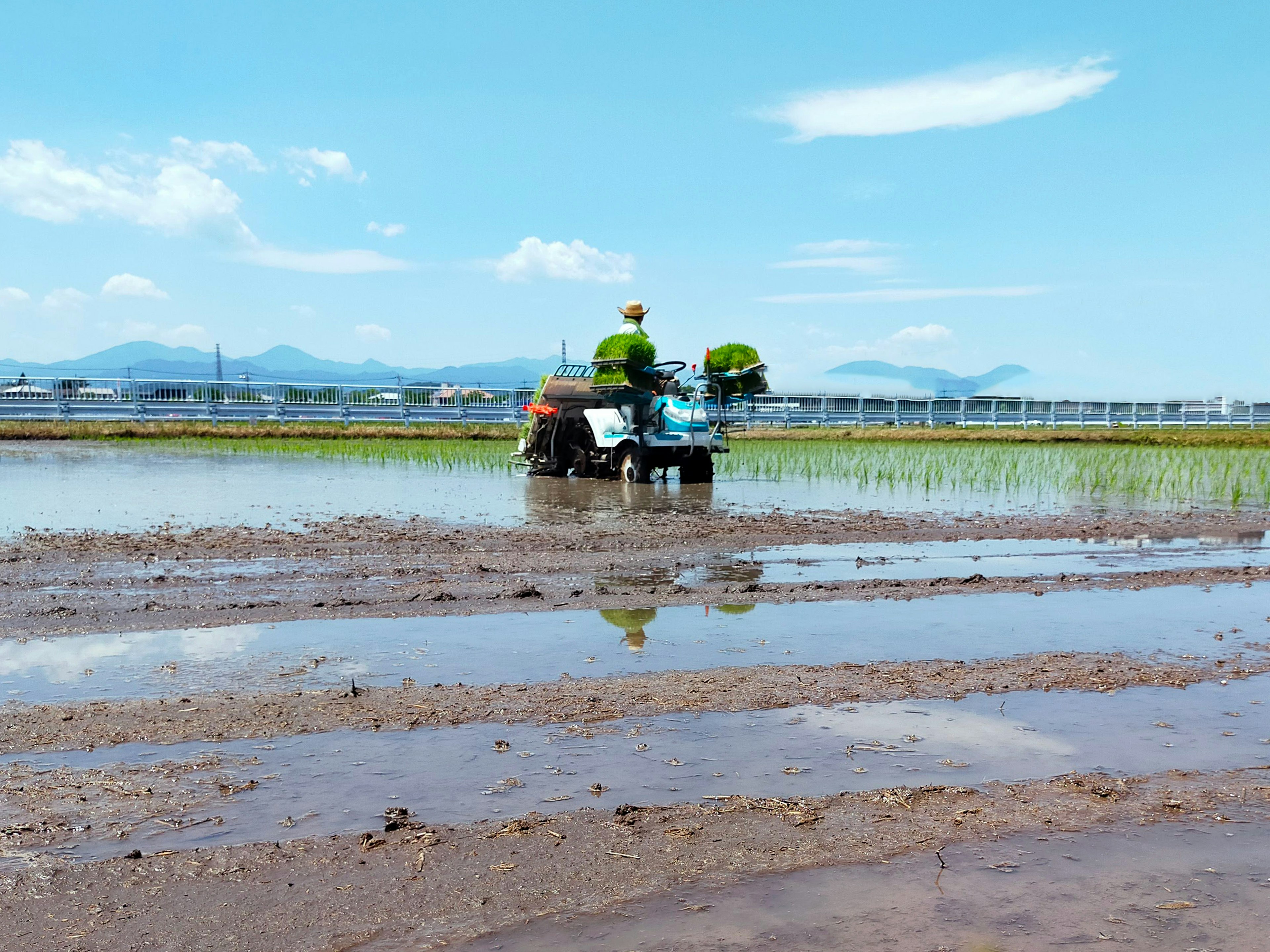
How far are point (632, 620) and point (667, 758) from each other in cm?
276

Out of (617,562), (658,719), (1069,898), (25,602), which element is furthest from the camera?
(617,562)

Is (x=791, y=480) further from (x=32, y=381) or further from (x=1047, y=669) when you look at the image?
(x=32, y=381)

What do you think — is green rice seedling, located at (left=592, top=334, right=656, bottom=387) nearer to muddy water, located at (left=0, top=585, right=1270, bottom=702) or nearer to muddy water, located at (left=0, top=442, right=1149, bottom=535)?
muddy water, located at (left=0, top=442, right=1149, bottom=535)

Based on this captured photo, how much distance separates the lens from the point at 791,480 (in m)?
19.7

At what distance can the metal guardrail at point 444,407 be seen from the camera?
130 feet

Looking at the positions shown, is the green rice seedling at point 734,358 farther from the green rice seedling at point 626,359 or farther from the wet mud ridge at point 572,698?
the wet mud ridge at point 572,698

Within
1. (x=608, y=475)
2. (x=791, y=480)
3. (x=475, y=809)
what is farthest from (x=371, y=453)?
(x=475, y=809)

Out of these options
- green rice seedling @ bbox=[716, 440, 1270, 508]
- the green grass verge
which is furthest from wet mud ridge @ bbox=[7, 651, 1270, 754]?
the green grass verge

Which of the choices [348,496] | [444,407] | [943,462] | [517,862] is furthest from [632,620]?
[444,407]

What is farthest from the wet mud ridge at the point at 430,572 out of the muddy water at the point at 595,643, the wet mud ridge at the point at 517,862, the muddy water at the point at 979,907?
the muddy water at the point at 979,907

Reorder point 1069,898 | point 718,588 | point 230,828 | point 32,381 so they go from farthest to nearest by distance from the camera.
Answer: point 32,381
point 718,588
point 230,828
point 1069,898

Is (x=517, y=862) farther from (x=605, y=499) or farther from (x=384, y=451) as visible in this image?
(x=384, y=451)

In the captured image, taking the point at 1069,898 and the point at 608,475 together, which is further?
the point at 608,475

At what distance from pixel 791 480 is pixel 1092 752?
15176 millimetres
